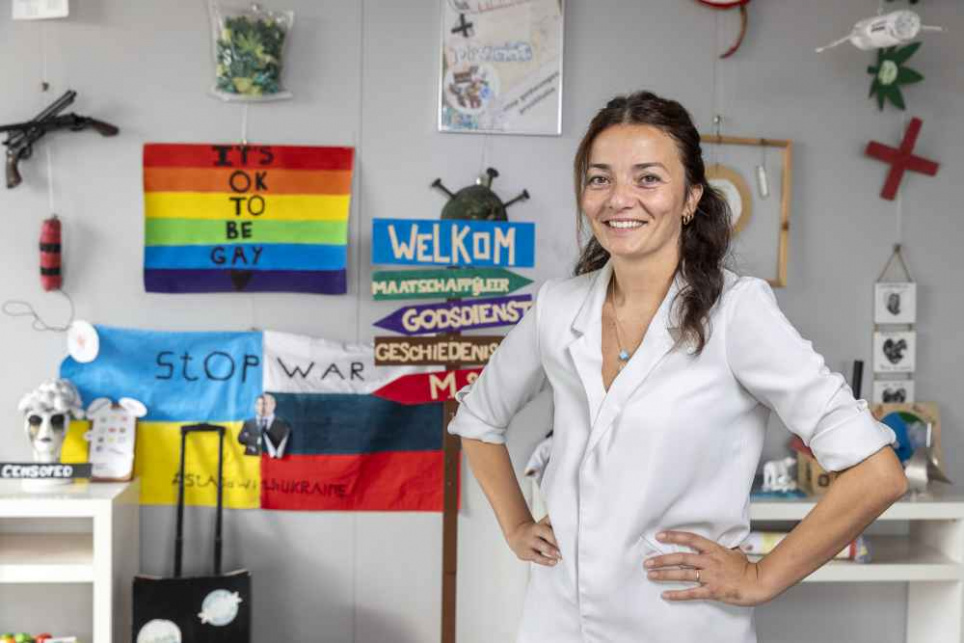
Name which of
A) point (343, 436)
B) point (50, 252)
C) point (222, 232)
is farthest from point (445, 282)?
point (50, 252)

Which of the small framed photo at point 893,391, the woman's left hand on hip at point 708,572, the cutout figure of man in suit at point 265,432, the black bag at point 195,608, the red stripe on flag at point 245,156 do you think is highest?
the red stripe on flag at point 245,156

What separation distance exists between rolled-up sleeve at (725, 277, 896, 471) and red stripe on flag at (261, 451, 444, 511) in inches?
75.2

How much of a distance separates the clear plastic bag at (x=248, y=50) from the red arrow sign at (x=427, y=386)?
0.96 meters

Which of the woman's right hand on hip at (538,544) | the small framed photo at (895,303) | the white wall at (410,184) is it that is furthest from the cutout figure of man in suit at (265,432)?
the small framed photo at (895,303)

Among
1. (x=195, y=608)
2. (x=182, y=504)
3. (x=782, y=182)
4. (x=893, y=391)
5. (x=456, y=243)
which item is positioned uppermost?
(x=782, y=182)

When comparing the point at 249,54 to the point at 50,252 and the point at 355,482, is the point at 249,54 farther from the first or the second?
the point at 355,482

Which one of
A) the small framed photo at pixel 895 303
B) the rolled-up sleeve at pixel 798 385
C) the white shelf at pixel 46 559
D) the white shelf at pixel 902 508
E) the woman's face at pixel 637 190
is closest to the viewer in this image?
the rolled-up sleeve at pixel 798 385

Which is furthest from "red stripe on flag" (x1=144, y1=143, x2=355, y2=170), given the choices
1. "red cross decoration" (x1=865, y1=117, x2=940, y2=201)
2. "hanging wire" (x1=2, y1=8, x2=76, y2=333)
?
"red cross decoration" (x1=865, y1=117, x2=940, y2=201)

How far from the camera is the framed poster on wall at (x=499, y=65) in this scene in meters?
3.22

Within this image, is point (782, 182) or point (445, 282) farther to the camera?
point (782, 182)

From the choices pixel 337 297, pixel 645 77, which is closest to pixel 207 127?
pixel 337 297

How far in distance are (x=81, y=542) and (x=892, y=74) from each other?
9.50 feet

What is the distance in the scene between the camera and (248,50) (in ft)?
10.1

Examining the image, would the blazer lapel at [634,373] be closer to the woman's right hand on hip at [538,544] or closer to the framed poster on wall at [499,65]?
the woman's right hand on hip at [538,544]
